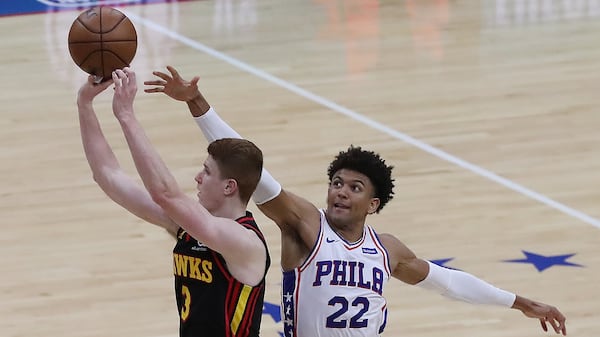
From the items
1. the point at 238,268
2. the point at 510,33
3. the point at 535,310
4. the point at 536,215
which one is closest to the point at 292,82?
the point at 510,33

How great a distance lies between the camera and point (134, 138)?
475 cm

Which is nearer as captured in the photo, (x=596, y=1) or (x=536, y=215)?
(x=536, y=215)

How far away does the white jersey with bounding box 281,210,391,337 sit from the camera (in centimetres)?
579

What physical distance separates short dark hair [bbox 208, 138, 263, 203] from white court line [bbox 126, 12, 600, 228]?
180 inches

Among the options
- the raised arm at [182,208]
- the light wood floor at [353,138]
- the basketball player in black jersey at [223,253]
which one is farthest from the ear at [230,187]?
the light wood floor at [353,138]

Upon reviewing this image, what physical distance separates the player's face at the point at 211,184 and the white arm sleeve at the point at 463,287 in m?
1.40

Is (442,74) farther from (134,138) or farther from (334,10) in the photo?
(134,138)

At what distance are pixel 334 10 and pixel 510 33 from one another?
2.29 m

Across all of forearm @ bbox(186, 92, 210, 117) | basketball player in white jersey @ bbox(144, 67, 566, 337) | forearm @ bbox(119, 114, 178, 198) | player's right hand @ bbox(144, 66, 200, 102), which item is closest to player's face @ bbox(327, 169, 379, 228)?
basketball player in white jersey @ bbox(144, 67, 566, 337)

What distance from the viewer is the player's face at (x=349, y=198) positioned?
586 centimetres

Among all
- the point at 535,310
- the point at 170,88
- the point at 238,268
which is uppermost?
the point at 170,88

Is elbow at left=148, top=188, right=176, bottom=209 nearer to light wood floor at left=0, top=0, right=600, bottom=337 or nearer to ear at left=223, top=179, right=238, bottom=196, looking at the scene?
ear at left=223, top=179, right=238, bottom=196

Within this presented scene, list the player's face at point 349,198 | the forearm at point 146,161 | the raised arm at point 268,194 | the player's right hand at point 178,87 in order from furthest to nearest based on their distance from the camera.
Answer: the player's face at point 349,198 < the raised arm at point 268,194 < the player's right hand at point 178,87 < the forearm at point 146,161

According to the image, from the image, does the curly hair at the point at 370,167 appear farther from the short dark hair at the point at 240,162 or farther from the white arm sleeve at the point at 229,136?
the short dark hair at the point at 240,162
